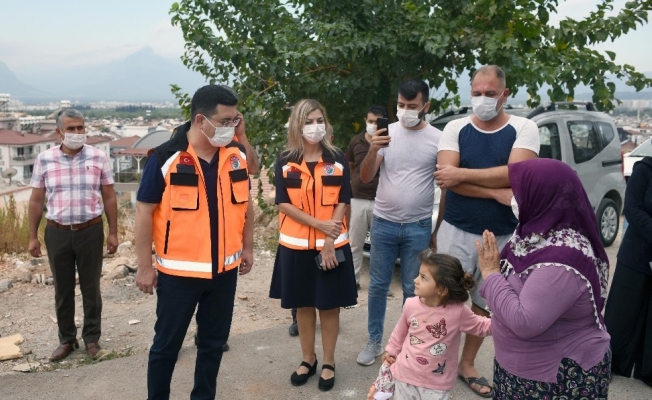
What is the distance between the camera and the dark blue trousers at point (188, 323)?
10.7 feet

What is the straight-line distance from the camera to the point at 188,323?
3.37m

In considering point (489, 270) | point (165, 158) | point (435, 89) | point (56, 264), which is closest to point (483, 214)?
point (489, 270)

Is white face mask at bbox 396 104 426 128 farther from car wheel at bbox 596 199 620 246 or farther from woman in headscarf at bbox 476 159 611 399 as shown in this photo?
car wheel at bbox 596 199 620 246

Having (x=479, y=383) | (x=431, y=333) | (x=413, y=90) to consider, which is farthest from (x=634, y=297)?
(x=413, y=90)

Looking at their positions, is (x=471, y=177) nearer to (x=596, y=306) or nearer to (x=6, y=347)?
(x=596, y=306)

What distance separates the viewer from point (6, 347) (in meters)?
4.84

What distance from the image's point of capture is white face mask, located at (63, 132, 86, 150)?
4488 mm

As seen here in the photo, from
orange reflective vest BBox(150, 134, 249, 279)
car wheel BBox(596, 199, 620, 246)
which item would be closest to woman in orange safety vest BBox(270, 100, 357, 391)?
orange reflective vest BBox(150, 134, 249, 279)

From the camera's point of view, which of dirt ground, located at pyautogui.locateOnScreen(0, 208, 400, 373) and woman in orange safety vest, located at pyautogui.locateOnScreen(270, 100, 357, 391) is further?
dirt ground, located at pyautogui.locateOnScreen(0, 208, 400, 373)

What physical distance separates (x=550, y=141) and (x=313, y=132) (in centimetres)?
437

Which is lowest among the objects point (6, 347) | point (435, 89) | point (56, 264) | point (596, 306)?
point (6, 347)

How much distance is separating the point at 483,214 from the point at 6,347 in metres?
3.91

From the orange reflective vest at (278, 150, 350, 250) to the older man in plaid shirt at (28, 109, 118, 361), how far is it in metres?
1.62

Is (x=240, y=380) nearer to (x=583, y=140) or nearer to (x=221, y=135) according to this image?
(x=221, y=135)
